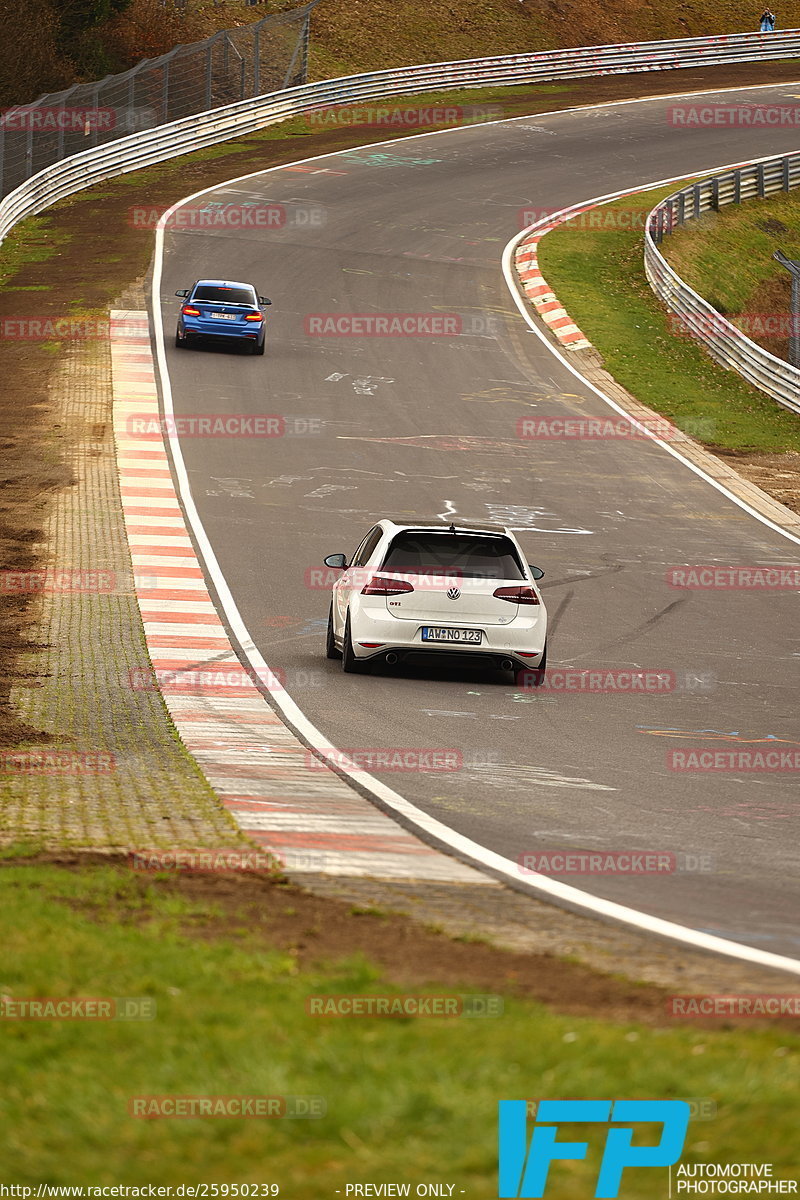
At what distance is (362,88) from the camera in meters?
60.8

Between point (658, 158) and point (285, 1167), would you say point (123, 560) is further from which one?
point (658, 158)

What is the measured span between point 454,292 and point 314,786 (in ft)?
102

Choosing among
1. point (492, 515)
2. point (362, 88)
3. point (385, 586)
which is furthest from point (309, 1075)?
point (362, 88)

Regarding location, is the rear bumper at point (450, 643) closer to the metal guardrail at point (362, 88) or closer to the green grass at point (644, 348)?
the green grass at point (644, 348)

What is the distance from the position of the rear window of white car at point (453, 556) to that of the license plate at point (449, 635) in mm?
579

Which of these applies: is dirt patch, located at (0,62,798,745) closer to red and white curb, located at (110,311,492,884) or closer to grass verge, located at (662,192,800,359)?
red and white curb, located at (110,311,492,884)

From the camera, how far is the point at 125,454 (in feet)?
87.7

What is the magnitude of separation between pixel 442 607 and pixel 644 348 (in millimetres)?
24219

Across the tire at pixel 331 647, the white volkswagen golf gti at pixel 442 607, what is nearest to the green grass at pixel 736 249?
the tire at pixel 331 647

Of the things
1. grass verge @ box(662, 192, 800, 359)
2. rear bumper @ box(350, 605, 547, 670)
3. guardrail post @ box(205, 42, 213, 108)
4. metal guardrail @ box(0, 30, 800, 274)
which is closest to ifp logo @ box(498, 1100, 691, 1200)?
rear bumper @ box(350, 605, 547, 670)

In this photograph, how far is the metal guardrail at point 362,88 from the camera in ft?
158

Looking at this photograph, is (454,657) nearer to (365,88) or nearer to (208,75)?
(208,75)

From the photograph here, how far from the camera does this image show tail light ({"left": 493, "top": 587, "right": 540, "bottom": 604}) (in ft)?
49.2

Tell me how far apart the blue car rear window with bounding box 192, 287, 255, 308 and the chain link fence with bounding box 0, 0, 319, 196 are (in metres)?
10.5
